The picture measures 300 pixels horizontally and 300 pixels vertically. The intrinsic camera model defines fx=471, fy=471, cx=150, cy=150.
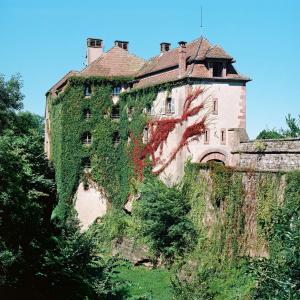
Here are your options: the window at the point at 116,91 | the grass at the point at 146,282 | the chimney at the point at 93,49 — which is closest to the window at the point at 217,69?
the window at the point at 116,91

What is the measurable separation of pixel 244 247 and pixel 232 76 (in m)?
12.7

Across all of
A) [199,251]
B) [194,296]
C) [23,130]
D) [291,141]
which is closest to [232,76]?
[291,141]

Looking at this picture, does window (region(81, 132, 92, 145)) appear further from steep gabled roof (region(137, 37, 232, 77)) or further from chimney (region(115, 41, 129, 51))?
chimney (region(115, 41, 129, 51))

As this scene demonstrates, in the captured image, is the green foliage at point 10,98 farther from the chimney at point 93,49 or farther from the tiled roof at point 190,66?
the chimney at point 93,49

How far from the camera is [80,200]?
36.9 m

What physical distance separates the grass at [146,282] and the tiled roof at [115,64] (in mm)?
15436

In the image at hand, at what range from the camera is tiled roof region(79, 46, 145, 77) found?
122 ft

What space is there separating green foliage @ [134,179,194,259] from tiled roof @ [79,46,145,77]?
1188 cm

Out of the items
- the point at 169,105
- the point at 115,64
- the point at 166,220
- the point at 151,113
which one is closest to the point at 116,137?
the point at 151,113

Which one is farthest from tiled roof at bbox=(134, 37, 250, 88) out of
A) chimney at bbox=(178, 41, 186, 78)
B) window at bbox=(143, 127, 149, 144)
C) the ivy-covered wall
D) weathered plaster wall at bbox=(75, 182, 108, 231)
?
weathered plaster wall at bbox=(75, 182, 108, 231)

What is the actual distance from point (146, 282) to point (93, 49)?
23.2 m

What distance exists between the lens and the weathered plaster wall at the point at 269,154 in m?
22.1

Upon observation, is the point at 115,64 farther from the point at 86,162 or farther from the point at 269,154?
the point at 269,154

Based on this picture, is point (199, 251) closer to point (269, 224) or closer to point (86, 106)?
point (269, 224)
